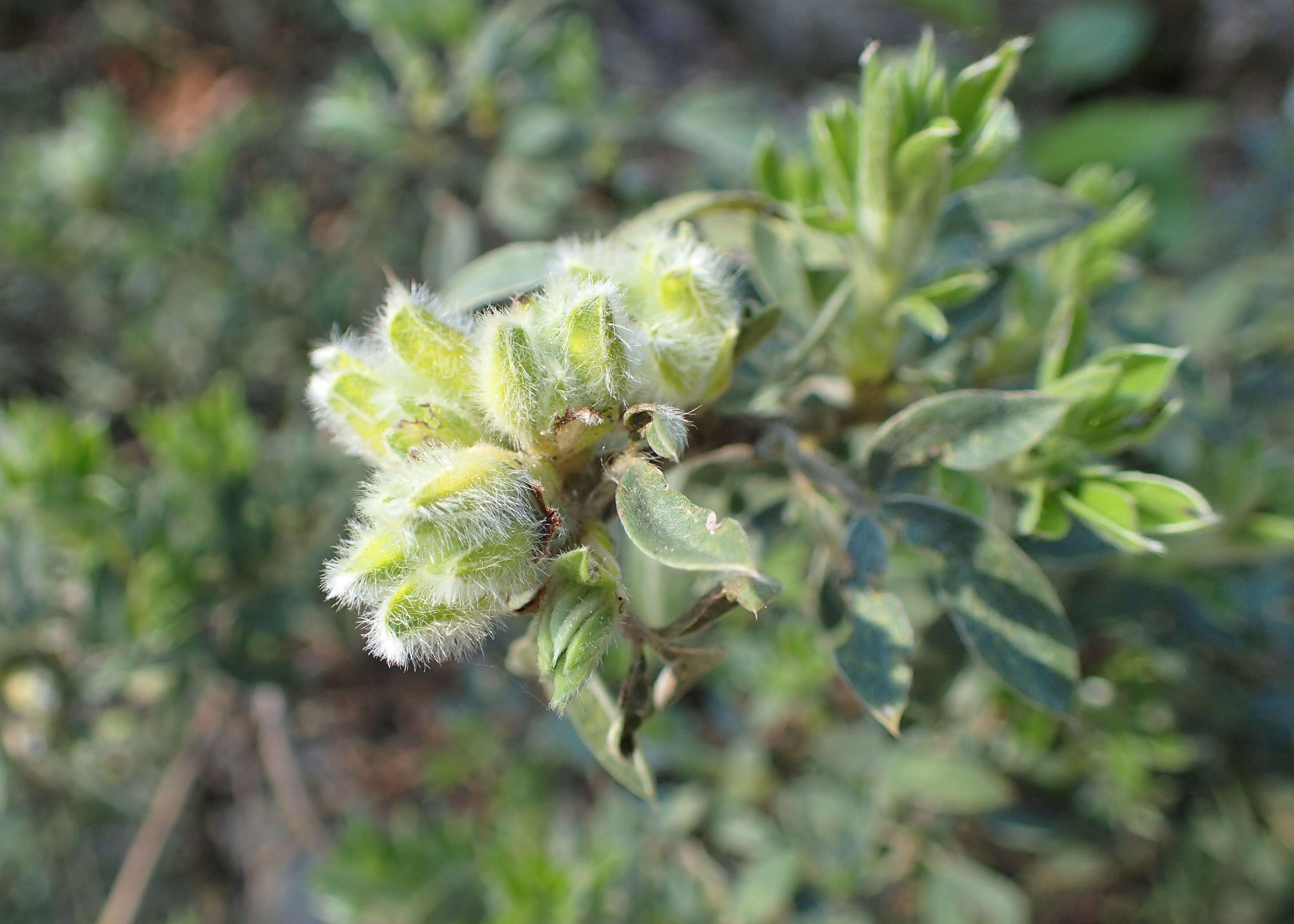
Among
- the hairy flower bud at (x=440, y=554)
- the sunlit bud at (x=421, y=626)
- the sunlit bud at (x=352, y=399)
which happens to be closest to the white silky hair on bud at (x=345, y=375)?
the sunlit bud at (x=352, y=399)

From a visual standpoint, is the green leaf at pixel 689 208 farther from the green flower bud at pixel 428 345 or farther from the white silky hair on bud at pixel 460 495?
the white silky hair on bud at pixel 460 495

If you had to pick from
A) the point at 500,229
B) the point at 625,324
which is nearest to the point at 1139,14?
the point at 500,229

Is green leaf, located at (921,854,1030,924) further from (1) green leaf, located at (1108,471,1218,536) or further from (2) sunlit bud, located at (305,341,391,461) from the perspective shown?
(2) sunlit bud, located at (305,341,391,461)

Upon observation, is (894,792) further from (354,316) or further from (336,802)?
(354,316)

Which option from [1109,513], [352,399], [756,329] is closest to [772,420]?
[756,329]

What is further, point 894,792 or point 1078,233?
point 894,792

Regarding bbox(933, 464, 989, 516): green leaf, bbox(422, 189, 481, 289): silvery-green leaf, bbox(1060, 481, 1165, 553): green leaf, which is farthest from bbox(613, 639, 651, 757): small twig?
bbox(422, 189, 481, 289): silvery-green leaf
